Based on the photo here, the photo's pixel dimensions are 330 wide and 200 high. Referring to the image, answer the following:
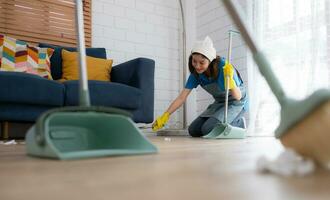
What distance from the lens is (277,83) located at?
0.52 metres

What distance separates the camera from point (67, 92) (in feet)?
6.61

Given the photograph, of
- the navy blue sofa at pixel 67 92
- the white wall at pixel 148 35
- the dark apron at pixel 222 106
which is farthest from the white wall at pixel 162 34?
the dark apron at pixel 222 106

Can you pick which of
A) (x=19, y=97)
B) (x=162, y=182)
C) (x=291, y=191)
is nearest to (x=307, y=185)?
(x=291, y=191)

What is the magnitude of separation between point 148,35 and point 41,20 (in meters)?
1.09

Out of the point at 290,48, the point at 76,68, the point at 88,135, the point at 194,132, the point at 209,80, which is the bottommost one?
the point at 194,132

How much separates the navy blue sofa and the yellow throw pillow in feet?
0.23

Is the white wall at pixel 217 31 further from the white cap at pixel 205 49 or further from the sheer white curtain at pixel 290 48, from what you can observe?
the white cap at pixel 205 49

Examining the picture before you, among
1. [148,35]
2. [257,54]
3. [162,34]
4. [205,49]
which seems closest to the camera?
[257,54]

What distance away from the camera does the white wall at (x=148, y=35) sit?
3.08 metres

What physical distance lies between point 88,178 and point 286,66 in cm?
222

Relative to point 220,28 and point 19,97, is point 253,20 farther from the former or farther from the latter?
point 19,97

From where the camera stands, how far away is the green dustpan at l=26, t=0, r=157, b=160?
2.10 feet

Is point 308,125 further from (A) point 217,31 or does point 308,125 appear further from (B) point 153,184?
(A) point 217,31

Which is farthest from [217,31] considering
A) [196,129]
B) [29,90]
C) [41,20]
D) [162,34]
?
[29,90]
